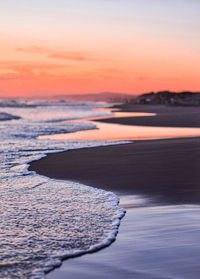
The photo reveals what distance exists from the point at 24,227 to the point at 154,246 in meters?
1.73

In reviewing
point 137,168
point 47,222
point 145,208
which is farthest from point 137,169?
point 47,222

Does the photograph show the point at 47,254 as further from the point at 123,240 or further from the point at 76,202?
the point at 76,202

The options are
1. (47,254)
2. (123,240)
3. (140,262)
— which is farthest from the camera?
(123,240)

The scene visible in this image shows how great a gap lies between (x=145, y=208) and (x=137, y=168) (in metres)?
3.58

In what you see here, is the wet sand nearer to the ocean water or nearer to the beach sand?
the beach sand

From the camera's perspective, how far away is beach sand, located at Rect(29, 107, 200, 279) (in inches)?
150

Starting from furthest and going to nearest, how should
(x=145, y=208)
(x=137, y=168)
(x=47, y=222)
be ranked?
(x=137, y=168) → (x=145, y=208) → (x=47, y=222)

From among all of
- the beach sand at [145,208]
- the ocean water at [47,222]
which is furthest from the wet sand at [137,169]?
the ocean water at [47,222]

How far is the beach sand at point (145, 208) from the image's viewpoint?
3822 millimetres

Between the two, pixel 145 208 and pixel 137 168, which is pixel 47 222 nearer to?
pixel 145 208

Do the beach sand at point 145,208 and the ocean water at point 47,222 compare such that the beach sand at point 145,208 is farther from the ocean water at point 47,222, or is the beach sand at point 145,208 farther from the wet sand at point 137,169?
the ocean water at point 47,222

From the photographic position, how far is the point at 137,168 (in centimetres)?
Answer: 957

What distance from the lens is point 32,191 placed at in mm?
7320

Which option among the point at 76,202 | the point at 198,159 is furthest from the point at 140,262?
the point at 198,159
